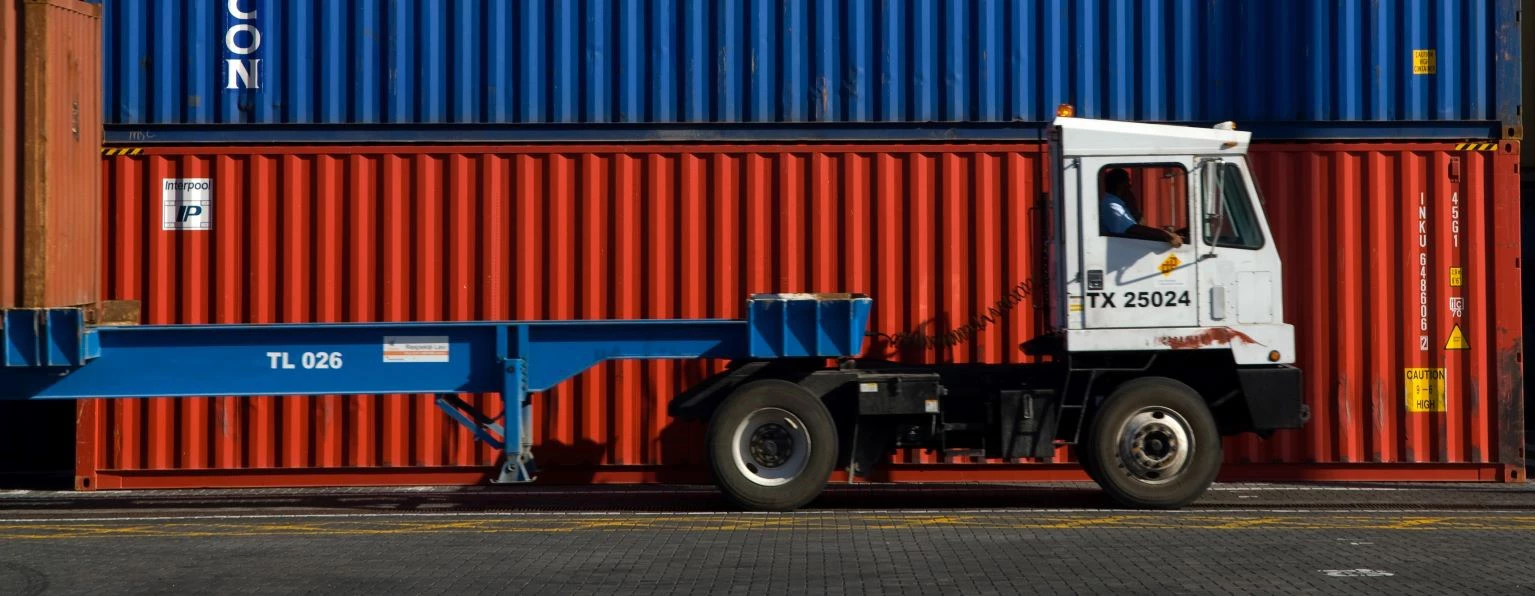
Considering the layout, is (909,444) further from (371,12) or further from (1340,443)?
(371,12)

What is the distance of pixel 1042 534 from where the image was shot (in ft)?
31.8

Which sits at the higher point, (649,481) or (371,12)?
(371,12)

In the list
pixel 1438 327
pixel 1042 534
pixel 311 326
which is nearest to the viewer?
pixel 1042 534

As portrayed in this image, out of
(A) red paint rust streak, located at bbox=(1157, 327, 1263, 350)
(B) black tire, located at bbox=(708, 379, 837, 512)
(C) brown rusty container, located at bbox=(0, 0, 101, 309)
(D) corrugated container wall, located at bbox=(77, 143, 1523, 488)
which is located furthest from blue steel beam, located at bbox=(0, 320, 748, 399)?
(A) red paint rust streak, located at bbox=(1157, 327, 1263, 350)

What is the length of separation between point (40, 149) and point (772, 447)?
535cm

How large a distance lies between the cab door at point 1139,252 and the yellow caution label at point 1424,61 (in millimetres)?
3584

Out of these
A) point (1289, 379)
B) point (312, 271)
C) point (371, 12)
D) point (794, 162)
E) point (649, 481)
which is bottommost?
point (649, 481)

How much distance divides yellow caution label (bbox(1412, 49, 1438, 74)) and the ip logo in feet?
32.9

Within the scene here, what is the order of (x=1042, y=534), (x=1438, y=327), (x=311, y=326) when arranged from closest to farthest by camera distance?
(x=1042, y=534)
(x=311, y=326)
(x=1438, y=327)

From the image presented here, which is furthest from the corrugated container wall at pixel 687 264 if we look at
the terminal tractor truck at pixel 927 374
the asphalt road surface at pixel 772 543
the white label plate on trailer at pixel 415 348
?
the white label plate on trailer at pixel 415 348

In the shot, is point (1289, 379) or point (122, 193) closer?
point (1289, 379)

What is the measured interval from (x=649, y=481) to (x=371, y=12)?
4.57 meters

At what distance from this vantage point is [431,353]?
36.7 ft

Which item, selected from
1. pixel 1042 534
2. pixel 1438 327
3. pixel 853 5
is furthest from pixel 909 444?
pixel 1438 327
